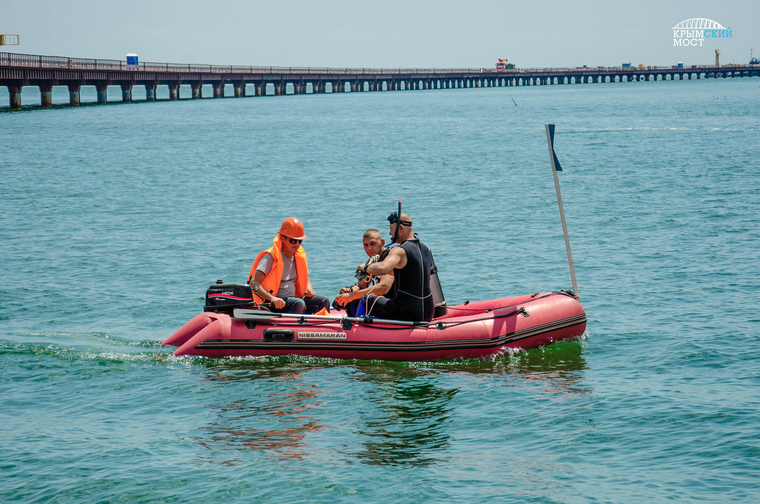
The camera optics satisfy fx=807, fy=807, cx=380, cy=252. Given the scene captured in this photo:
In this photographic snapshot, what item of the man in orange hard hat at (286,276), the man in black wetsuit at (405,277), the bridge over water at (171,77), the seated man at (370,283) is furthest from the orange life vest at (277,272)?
the bridge over water at (171,77)

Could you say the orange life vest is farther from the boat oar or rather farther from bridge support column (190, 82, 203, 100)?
bridge support column (190, 82, 203, 100)

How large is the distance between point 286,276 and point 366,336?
136 cm

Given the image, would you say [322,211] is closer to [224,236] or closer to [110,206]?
[224,236]

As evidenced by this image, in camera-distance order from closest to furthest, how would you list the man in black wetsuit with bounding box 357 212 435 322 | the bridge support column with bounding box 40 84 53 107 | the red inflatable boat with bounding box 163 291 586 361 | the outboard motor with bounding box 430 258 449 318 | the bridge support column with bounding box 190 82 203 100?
the man in black wetsuit with bounding box 357 212 435 322, the red inflatable boat with bounding box 163 291 586 361, the outboard motor with bounding box 430 258 449 318, the bridge support column with bounding box 40 84 53 107, the bridge support column with bounding box 190 82 203 100

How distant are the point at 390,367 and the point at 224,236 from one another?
1146 centimetres

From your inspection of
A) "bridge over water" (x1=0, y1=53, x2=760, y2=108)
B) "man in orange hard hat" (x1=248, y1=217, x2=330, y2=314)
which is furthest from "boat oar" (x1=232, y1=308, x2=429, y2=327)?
"bridge over water" (x1=0, y1=53, x2=760, y2=108)

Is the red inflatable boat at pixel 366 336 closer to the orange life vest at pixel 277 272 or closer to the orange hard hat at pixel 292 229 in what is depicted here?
the orange life vest at pixel 277 272

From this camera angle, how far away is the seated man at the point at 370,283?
998 cm

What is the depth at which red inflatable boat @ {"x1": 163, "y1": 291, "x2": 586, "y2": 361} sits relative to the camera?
1075 centimetres

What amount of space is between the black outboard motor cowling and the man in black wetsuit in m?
1.67

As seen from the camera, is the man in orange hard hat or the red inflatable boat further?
the red inflatable boat

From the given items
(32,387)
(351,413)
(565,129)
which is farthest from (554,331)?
(565,129)

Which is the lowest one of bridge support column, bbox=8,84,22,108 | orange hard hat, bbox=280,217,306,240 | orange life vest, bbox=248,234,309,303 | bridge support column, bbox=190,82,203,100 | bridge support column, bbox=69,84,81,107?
orange life vest, bbox=248,234,309,303

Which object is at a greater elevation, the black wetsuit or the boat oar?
the black wetsuit
